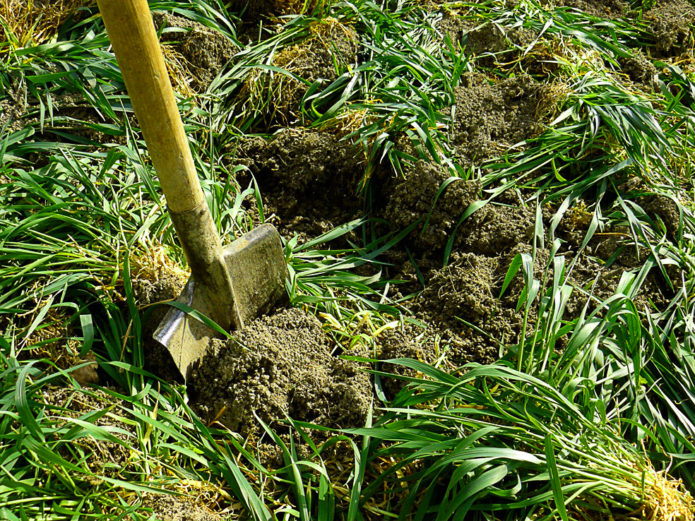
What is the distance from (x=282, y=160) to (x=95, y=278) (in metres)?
0.90

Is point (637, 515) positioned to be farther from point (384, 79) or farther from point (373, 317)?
point (384, 79)

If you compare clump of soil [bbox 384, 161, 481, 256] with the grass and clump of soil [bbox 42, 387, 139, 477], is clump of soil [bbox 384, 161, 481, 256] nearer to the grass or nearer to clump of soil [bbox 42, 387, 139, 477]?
A: the grass

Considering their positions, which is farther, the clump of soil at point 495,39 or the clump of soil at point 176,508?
the clump of soil at point 495,39

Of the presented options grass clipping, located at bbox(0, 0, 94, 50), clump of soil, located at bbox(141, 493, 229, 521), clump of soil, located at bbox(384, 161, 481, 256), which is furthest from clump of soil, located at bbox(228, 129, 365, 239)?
clump of soil, located at bbox(141, 493, 229, 521)

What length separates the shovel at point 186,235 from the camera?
4.93 ft

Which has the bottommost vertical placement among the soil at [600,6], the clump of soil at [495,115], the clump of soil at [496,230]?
the clump of soil at [496,230]

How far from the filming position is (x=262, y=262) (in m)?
2.04

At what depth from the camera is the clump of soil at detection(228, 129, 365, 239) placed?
255 cm

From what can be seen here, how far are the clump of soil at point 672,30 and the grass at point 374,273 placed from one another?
0.06 m

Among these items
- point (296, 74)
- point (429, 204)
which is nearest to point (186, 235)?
point (429, 204)

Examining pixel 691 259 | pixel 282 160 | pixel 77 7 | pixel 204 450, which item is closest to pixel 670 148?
pixel 691 259

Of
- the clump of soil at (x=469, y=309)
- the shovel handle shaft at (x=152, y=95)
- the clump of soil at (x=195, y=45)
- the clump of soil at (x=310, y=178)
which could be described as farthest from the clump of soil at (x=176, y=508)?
the clump of soil at (x=195, y=45)

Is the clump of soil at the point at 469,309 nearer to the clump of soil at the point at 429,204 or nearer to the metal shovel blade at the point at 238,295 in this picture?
the clump of soil at the point at 429,204

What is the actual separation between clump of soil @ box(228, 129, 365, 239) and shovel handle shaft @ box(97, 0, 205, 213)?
758 mm
